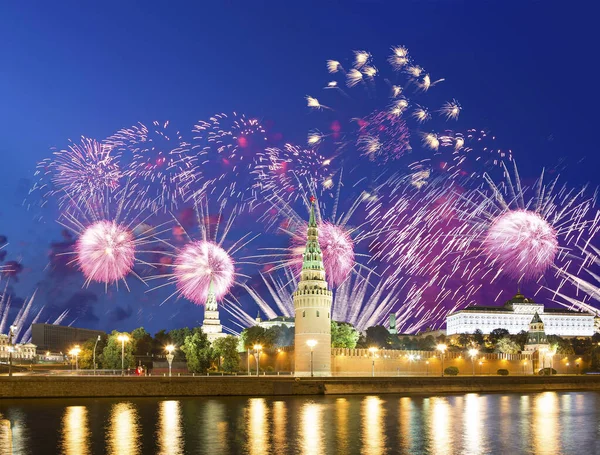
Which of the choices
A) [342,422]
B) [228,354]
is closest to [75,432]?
[342,422]

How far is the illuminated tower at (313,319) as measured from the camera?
3034 inches

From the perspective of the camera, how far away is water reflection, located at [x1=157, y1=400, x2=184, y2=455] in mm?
28453

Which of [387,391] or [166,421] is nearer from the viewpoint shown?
[166,421]

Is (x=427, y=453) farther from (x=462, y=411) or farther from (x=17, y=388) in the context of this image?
(x=17, y=388)

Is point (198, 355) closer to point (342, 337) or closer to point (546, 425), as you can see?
point (342, 337)

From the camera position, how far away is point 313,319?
78000 millimetres

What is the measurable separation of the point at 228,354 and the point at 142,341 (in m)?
25.0

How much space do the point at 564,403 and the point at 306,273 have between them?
3348cm

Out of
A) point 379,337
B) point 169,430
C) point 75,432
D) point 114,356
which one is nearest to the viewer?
point 75,432

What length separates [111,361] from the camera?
83.4 m

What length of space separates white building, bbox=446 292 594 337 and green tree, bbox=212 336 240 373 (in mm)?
112878

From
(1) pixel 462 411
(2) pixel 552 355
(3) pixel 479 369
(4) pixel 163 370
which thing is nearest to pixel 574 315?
(2) pixel 552 355

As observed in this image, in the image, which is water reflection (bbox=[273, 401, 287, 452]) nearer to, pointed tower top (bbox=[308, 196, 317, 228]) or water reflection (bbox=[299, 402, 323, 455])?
water reflection (bbox=[299, 402, 323, 455])

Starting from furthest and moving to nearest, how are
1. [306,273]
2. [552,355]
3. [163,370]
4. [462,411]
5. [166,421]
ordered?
1. [552,355]
2. [163,370]
3. [306,273]
4. [462,411]
5. [166,421]
